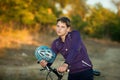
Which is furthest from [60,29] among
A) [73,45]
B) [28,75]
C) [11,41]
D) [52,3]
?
[52,3]

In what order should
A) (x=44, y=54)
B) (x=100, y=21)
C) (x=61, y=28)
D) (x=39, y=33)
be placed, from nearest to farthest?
1. (x=44, y=54)
2. (x=61, y=28)
3. (x=39, y=33)
4. (x=100, y=21)

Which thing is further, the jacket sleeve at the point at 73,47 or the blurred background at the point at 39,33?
the blurred background at the point at 39,33

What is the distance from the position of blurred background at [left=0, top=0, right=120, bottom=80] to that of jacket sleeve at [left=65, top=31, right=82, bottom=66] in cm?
627

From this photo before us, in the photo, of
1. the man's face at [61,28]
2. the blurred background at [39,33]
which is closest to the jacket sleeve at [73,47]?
the man's face at [61,28]

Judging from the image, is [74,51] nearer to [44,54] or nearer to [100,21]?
[44,54]

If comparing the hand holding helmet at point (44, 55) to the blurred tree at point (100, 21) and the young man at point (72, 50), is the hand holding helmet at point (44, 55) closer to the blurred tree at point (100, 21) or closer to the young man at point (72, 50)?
the young man at point (72, 50)

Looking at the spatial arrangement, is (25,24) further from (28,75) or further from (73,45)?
(73,45)

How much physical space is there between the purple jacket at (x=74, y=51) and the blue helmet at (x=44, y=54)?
0.22 metres

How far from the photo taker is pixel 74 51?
4.43m

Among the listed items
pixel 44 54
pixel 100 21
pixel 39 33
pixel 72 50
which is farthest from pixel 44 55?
pixel 100 21

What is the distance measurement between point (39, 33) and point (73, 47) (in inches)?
1040

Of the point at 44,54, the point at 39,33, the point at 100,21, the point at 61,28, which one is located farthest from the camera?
the point at 100,21

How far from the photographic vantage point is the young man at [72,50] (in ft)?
14.6

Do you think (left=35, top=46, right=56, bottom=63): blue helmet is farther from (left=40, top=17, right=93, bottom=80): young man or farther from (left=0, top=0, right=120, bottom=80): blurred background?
(left=0, top=0, right=120, bottom=80): blurred background
